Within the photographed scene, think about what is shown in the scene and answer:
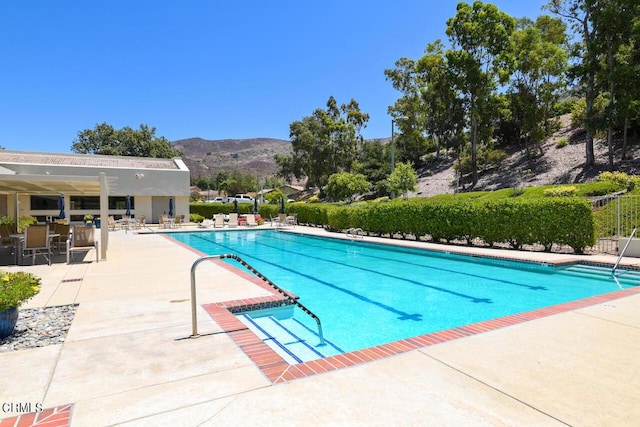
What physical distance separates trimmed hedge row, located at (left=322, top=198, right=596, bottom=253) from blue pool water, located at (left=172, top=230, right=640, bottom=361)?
1890mm

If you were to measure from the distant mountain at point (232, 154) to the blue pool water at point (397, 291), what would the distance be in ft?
441

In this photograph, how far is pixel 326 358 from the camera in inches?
145

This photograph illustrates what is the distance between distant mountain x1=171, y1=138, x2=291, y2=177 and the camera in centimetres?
15160

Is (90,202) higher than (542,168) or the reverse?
the reverse

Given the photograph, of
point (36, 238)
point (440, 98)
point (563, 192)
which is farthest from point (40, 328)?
point (440, 98)

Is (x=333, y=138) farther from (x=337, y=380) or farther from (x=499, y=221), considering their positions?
(x=337, y=380)

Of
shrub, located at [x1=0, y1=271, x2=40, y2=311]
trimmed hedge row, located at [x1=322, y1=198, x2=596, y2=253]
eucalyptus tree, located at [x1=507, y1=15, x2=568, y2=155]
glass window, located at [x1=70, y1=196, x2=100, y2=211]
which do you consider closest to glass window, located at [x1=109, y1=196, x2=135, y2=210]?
glass window, located at [x1=70, y1=196, x2=100, y2=211]

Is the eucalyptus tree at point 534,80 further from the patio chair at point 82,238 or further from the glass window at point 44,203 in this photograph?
the glass window at point 44,203

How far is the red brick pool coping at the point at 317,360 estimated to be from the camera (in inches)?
134

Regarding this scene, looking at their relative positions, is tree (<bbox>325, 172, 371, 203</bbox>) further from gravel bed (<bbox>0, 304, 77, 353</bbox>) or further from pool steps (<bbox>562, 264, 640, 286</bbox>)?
gravel bed (<bbox>0, 304, 77, 353</bbox>)

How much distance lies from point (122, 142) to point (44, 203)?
113ft

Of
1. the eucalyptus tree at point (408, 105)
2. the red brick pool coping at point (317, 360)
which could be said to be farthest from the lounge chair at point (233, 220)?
the eucalyptus tree at point (408, 105)

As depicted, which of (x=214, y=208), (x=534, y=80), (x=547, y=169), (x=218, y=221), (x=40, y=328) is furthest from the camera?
(x=214, y=208)

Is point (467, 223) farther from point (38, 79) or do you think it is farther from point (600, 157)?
point (38, 79)
